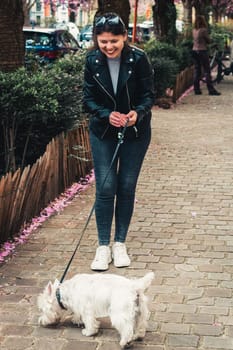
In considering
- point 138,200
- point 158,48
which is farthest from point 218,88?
point 138,200

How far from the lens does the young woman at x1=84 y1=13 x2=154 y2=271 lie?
14.5ft

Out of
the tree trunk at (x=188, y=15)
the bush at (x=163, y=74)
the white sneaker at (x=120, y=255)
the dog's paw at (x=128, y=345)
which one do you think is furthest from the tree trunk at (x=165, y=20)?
the dog's paw at (x=128, y=345)

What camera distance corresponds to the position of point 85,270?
4.70m

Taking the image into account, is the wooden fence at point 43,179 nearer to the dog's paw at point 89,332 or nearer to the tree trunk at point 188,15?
the dog's paw at point 89,332

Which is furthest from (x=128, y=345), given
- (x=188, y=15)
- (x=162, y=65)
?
(x=188, y=15)

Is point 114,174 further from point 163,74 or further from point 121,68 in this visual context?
point 163,74

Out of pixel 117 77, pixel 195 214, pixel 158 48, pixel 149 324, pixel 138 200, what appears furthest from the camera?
pixel 158 48

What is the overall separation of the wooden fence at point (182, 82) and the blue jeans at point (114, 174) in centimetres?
1056

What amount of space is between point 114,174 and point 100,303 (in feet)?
4.39

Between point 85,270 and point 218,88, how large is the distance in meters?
15.0

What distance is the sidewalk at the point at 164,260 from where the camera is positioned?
3668mm

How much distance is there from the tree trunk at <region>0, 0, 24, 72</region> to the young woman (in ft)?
9.24

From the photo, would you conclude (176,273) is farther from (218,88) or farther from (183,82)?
(218,88)

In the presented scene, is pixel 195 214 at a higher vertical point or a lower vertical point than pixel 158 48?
lower
